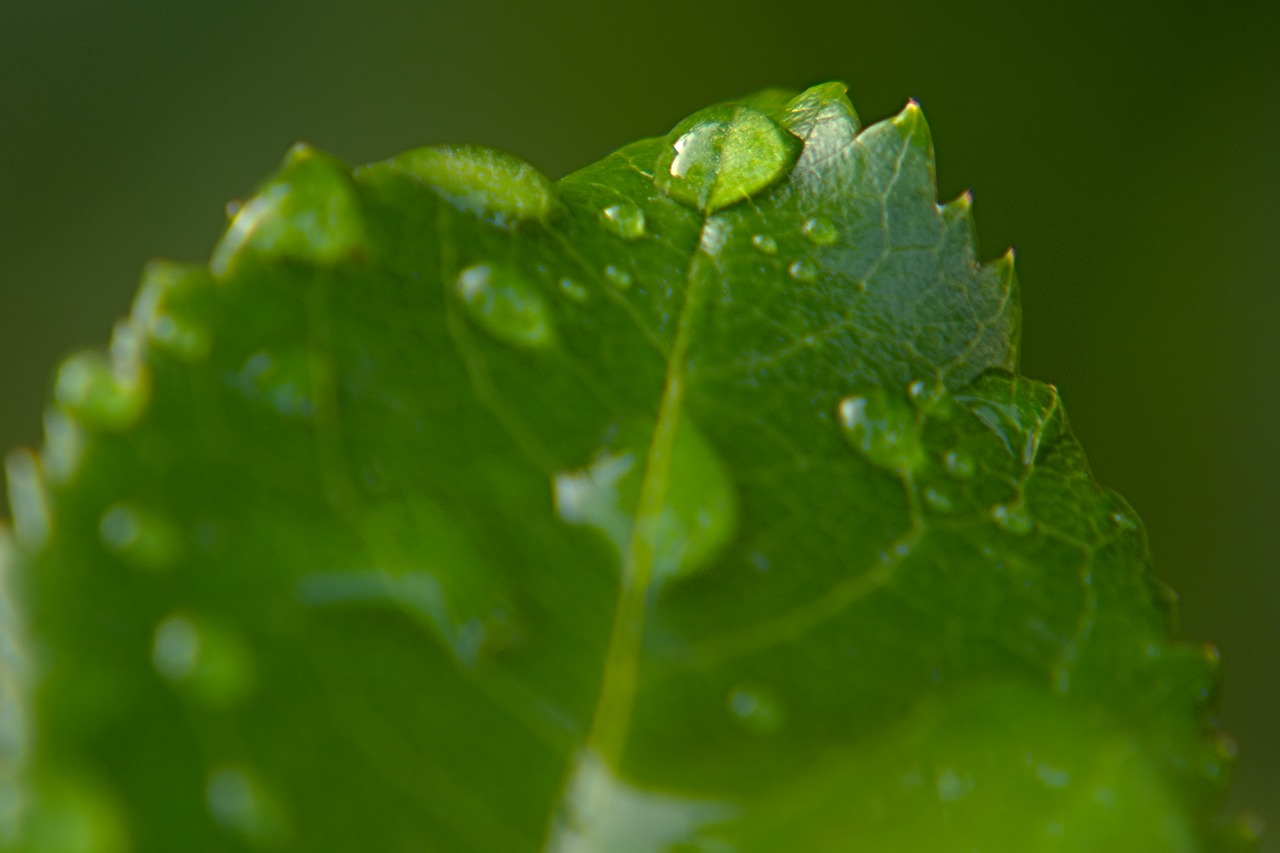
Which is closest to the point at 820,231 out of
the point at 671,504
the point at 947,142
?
the point at 671,504

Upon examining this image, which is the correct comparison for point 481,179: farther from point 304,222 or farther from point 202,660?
point 202,660

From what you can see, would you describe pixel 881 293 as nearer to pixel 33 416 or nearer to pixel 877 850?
pixel 877 850

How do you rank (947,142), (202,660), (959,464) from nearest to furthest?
1. (202,660)
2. (959,464)
3. (947,142)

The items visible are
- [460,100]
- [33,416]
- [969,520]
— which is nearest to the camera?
[969,520]

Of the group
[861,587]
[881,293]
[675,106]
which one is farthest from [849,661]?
[675,106]

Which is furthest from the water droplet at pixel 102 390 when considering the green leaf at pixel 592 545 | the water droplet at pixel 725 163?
the water droplet at pixel 725 163

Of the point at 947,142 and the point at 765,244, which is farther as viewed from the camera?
the point at 947,142

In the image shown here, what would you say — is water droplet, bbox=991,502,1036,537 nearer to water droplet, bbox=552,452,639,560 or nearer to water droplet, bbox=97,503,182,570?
water droplet, bbox=552,452,639,560

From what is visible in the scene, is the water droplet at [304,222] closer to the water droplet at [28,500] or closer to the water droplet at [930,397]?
the water droplet at [28,500]
